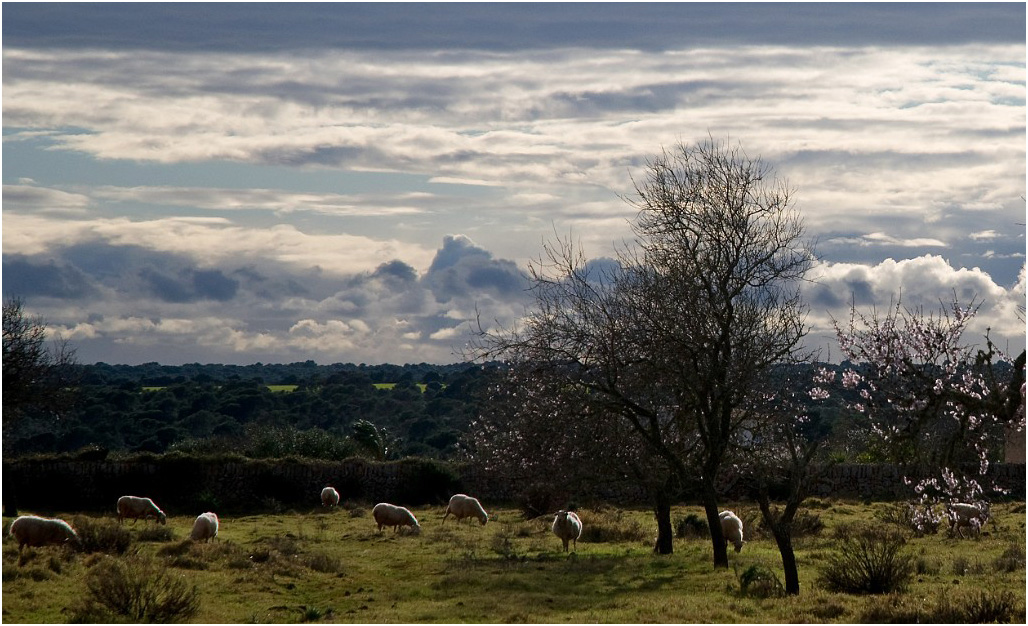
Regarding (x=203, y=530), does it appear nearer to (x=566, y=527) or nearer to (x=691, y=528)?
(x=566, y=527)

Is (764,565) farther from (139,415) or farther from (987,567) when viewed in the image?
(139,415)

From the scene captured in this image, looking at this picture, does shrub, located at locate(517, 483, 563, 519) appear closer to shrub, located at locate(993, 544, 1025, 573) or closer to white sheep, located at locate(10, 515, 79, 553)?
shrub, located at locate(993, 544, 1025, 573)

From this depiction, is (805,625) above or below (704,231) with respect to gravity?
below

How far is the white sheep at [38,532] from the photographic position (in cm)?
2133

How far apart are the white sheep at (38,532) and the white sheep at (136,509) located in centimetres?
825

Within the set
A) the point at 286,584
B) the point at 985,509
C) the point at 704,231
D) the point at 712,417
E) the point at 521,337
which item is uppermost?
the point at 704,231

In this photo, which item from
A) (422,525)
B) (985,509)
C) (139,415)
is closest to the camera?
(985,509)

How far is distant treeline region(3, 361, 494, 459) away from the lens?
47688 mm

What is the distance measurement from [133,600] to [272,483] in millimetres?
23783

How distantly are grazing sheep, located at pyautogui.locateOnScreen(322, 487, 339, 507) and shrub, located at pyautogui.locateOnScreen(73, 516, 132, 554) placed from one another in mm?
13693

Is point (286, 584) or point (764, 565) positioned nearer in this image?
point (286, 584)

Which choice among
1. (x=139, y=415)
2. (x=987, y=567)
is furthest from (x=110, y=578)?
(x=139, y=415)

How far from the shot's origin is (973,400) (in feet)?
43.6

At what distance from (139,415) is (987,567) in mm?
61006
